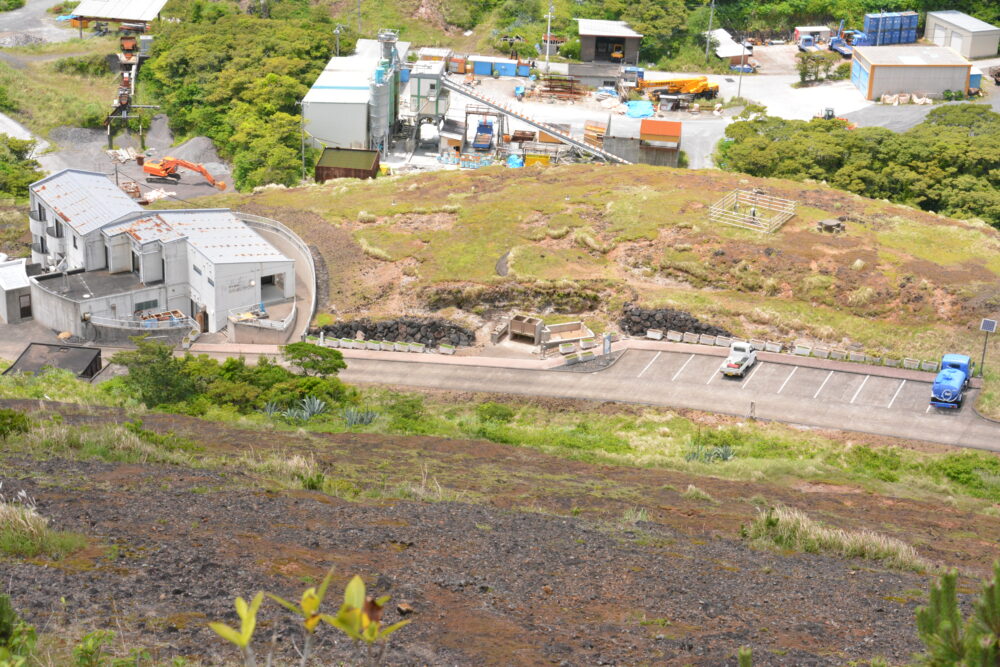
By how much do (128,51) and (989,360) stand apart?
3655 inches

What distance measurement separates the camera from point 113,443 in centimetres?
2781

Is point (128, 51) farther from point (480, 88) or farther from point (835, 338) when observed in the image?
point (835, 338)

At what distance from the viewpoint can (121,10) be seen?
4766 inches

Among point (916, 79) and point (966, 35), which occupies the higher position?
point (966, 35)

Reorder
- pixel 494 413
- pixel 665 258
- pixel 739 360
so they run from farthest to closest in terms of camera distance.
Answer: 1. pixel 665 258
2. pixel 739 360
3. pixel 494 413

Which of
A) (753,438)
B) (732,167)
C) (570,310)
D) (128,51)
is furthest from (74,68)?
(753,438)

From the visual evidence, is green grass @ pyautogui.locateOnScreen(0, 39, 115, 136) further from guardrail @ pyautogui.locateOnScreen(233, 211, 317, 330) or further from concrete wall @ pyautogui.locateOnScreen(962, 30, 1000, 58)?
concrete wall @ pyautogui.locateOnScreen(962, 30, 1000, 58)

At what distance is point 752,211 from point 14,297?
40.9 meters

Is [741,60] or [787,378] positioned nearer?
[787,378]

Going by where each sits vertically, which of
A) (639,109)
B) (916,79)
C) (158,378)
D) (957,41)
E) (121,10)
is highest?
(957,41)

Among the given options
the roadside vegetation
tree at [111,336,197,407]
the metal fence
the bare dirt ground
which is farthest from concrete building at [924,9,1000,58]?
tree at [111,336,197,407]

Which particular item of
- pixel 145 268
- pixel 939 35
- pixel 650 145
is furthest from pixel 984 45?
pixel 145 268

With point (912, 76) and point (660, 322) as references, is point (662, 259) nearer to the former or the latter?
point (660, 322)

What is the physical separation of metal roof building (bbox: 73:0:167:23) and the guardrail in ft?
201
